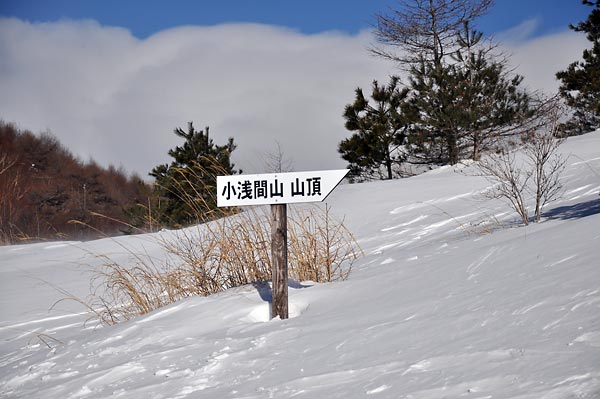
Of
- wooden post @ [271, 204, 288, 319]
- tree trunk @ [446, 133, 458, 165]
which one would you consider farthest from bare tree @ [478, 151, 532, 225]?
tree trunk @ [446, 133, 458, 165]

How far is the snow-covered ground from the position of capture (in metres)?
2.08

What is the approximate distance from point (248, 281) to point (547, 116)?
3.85m

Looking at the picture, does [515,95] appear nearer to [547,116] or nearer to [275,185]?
[547,116]

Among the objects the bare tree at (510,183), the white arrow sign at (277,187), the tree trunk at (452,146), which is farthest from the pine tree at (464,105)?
the white arrow sign at (277,187)

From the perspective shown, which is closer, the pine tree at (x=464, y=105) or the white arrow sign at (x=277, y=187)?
the white arrow sign at (x=277, y=187)

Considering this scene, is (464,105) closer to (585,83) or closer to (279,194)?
(585,83)

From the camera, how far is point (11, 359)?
414 centimetres

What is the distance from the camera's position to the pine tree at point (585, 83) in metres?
17.6

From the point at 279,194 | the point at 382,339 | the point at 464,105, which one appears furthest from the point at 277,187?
the point at 464,105

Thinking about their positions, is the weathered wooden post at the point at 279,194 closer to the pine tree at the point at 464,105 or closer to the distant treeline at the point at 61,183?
the pine tree at the point at 464,105

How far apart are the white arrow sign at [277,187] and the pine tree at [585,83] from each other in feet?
50.1

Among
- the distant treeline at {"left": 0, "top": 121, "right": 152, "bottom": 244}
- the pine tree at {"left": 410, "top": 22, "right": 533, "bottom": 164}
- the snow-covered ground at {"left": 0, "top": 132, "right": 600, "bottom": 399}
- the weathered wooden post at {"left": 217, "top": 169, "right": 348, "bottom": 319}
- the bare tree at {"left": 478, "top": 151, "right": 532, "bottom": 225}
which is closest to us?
the snow-covered ground at {"left": 0, "top": 132, "right": 600, "bottom": 399}

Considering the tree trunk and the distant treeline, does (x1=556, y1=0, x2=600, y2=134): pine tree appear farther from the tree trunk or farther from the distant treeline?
the distant treeline

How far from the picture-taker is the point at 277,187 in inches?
148
